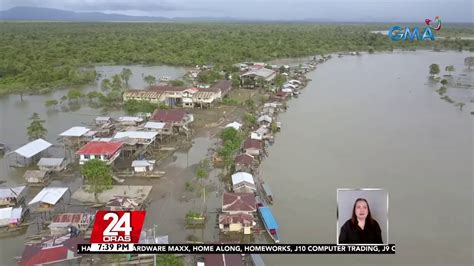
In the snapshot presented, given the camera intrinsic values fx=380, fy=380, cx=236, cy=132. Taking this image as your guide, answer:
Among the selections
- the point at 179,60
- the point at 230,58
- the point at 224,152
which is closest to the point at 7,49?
the point at 179,60

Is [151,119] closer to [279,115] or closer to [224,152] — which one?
[224,152]

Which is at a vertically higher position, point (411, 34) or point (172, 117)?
point (411, 34)

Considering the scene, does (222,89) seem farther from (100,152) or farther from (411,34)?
(411,34)

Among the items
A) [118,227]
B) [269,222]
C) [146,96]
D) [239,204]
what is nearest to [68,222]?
[239,204]

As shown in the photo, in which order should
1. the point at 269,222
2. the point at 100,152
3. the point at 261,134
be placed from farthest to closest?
the point at 261,134 → the point at 100,152 → the point at 269,222

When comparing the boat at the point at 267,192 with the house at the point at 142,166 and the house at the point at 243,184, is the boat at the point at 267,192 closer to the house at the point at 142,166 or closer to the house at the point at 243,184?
the house at the point at 243,184

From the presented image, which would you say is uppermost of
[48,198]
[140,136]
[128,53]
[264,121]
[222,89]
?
[128,53]

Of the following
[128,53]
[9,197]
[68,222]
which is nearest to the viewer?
[68,222]
